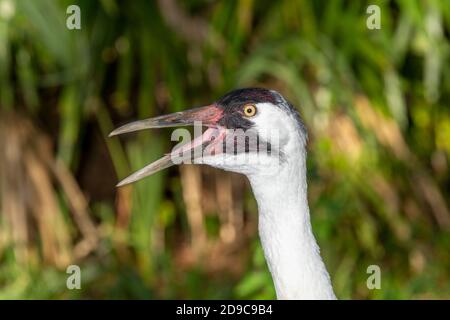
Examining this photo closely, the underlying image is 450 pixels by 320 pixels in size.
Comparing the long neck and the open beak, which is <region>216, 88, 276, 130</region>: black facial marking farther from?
the long neck

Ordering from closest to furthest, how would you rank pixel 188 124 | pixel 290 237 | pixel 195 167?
pixel 290 237 < pixel 188 124 < pixel 195 167

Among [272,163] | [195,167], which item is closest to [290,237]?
[272,163]

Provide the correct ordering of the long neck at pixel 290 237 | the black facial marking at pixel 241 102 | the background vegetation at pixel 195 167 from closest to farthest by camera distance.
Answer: the long neck at pixel 290 237
the black facial marking at pixel 241 102
the background vegetation at pixel 195 167

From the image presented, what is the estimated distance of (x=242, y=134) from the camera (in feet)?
9.59

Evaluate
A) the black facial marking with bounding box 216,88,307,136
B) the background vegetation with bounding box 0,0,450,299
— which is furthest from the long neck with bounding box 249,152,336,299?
the background vegetation with bounding box 0,0,450,299

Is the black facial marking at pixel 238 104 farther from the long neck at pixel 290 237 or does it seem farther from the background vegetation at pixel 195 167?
the background vegetation at pixel 195 167

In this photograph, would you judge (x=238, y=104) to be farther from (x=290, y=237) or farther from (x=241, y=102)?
(x=290, y=237)

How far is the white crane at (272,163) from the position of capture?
279 cm

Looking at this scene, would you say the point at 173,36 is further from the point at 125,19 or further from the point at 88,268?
the point at 88,268

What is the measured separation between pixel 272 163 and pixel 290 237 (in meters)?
0.21

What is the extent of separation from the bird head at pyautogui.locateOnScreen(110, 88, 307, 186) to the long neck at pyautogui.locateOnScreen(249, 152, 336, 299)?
4cm

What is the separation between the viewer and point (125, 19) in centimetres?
557

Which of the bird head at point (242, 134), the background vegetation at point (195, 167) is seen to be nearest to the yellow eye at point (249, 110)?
the bird head at point (242, 134)

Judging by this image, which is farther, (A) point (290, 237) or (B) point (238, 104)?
(B) point (238, 104)
